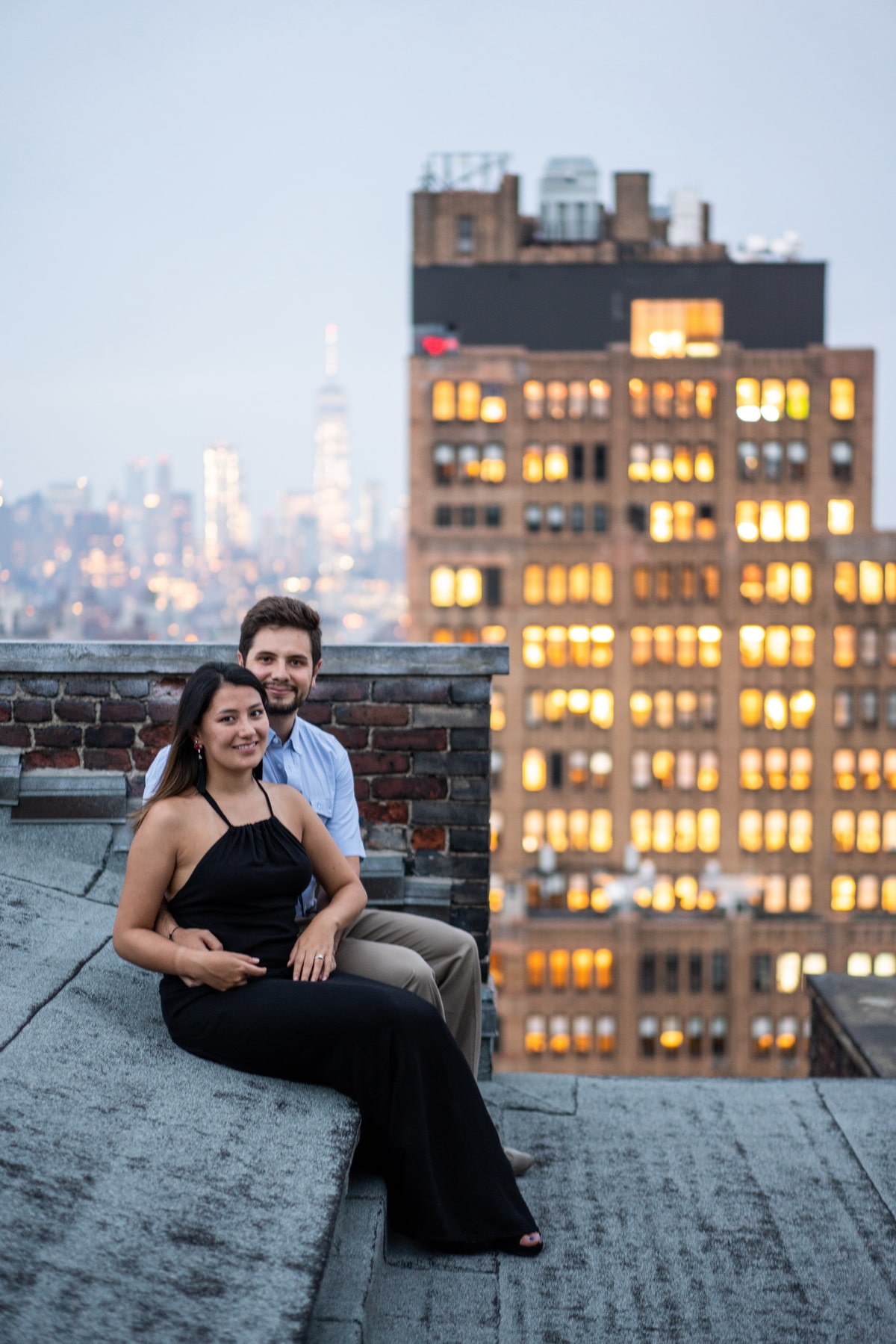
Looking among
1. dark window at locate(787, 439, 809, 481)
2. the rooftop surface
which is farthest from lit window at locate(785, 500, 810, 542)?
the rooftop surface

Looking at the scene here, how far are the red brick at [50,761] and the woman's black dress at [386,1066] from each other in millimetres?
1937

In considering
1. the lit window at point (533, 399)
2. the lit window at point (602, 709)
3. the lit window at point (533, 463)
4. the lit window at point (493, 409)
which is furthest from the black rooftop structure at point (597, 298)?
the lit window at point (602, 709)

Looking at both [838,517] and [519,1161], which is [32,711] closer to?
[519,1161]

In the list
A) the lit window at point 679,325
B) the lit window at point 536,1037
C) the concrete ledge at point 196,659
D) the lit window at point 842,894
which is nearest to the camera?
the concrete ledge at point 196,659

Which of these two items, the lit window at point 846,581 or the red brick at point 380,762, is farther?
the lit window at point 846,581

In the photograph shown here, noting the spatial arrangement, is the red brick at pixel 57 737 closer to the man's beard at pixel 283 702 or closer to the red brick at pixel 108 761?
the red brick at pixel 108 761

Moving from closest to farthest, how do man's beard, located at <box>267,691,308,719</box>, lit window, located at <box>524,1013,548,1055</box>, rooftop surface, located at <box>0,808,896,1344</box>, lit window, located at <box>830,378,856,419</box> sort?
rooftop surface, located at <box>0,808,896,1344</box> < man's beard, located at <box>267,691,308,719</box> < lit window, located at <box>524,1013,548,1055</box> < lit window, located at <box>830,378,856,419</box>

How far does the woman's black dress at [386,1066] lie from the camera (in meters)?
3.29

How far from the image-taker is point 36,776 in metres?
5.11

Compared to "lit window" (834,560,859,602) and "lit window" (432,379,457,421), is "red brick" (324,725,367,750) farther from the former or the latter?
"lit window" (834,560,859,602)

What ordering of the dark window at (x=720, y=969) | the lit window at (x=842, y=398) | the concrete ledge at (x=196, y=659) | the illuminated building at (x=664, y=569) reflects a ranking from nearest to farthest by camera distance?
the concrete ledge at (x=196, y=659)
the dark window at (x=720, y=969)
the illuminated building at (x=664, y=569)
the lit window at (x=842, y=398)

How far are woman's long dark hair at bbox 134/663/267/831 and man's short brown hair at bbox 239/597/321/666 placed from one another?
1.54 ft

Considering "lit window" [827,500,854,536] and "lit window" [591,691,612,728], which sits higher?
"lit window" [827,500,854,536]

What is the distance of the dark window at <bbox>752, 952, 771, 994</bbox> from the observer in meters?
57.6
